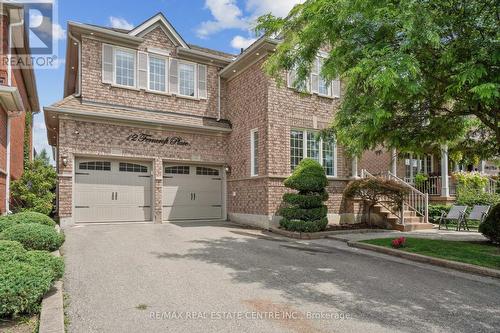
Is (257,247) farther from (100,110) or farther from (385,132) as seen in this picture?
(100,110)

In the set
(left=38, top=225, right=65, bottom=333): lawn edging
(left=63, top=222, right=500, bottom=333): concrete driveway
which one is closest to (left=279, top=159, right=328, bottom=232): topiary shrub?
(left=63, top=222, right=500, bottom=333): concrete driveway

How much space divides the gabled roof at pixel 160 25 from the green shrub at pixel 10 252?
1188cm

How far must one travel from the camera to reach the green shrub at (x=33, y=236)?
6652 millimetres

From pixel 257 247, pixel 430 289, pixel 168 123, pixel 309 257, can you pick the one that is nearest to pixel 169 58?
pixel 168 123

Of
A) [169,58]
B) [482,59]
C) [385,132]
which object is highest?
[169,58]

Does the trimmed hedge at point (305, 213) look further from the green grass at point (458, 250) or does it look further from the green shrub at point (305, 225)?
the green grass at point (458, 250)

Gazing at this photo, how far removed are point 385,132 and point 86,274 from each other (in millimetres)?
6901

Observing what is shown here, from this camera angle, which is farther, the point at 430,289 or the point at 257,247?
the point at 257,247

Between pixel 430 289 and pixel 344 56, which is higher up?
pixel 344 56

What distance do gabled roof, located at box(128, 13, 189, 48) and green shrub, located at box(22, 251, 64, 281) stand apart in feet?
39.4

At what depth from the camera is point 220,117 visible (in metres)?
16.6

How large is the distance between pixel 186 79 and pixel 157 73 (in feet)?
4.23

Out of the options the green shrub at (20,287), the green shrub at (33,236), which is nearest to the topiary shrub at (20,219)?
the green shrub at (33,236)

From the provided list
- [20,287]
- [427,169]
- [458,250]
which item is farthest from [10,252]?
[427,169]
